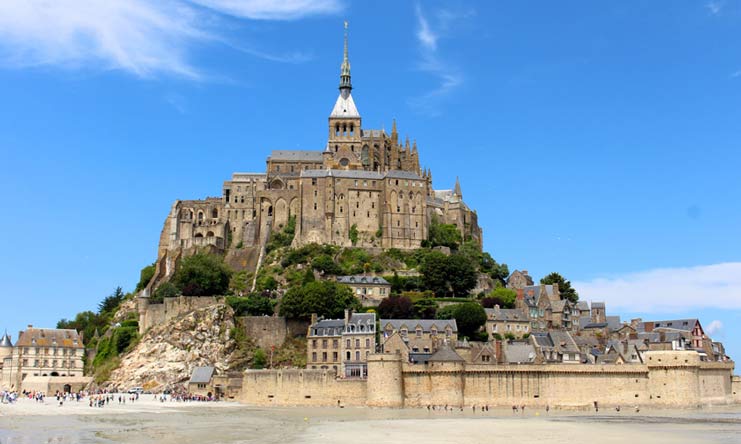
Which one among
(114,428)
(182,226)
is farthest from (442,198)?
(114,428)

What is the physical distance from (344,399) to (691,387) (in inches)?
955

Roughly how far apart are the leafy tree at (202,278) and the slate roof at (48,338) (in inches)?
405

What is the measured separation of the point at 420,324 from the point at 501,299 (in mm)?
13424

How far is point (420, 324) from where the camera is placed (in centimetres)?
6769

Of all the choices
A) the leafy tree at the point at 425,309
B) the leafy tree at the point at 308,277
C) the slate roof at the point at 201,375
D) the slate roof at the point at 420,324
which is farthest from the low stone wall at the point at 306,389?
the leafy tree at the point at 308,277

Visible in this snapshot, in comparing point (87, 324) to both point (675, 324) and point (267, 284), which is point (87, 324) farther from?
point (675, 324)

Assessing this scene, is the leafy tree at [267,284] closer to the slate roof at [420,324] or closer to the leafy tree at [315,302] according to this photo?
the leafy tree at [315,302]

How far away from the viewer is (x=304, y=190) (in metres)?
91.8

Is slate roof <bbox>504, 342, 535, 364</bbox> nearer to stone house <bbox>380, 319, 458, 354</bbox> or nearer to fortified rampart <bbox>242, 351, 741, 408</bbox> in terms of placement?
fortified rampart <bbox>242, 351, 741, 408</bbox>

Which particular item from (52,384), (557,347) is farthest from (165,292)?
(557,347)

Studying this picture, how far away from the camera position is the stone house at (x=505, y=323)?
72.4m

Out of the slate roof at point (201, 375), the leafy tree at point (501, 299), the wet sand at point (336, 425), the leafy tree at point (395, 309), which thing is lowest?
the wet sand at point (336, 425)

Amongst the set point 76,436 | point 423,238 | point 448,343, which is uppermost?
point 423,238

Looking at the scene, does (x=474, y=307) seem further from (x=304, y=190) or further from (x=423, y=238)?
(x=304, y=190)
